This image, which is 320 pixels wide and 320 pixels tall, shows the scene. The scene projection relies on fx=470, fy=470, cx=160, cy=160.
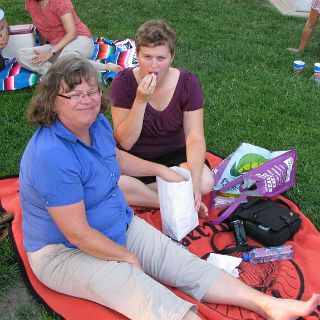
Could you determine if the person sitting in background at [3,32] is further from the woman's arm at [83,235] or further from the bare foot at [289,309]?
the bare foot at [289,309]

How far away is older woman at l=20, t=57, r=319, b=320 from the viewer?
6.96ft

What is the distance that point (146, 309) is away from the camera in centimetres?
→ 216

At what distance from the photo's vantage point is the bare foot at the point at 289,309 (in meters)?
2.37

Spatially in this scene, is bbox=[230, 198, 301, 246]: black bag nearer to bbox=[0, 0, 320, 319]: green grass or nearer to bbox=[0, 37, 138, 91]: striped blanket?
bbox=[0, 0, 320, 319]: green grass

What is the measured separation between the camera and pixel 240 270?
2.87 metres

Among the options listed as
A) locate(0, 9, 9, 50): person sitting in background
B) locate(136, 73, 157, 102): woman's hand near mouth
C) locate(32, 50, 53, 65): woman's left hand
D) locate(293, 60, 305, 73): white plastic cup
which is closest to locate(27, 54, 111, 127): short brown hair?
locate(136, 73, 157, 102): woman's hand near mouth

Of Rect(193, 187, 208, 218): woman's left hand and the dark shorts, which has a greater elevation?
the dark shorts

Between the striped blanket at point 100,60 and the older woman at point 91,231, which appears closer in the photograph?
the older woman at point 91,231

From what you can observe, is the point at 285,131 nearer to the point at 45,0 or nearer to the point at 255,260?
the point at 255,260

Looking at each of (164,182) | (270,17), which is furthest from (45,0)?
(270,17)

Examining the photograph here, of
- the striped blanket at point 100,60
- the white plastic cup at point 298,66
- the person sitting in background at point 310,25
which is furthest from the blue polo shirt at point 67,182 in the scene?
the person sitting in background at point 310,25

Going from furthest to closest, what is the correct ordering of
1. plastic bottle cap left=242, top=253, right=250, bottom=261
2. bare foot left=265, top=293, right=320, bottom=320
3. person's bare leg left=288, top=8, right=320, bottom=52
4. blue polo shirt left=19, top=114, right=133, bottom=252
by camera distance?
person's bare leg left=288, top=8, right=320, bottom=52
plastic bottle cap left=242, top=253, right=250, bottom=261
bare foot left=265, top=293, right=320, bottom=320
blue polo shirt left=19, top=114, right=133, bottom=252

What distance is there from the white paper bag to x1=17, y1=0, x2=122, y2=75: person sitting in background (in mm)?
2829

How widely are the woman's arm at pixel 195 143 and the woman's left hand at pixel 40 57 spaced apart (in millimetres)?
2807
